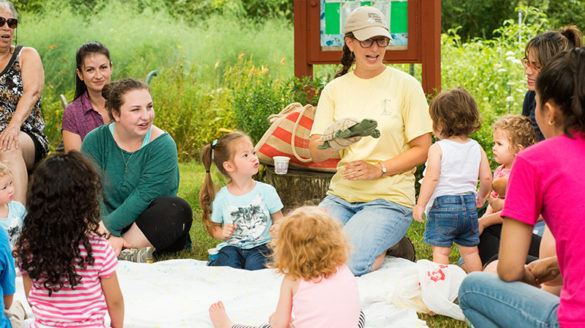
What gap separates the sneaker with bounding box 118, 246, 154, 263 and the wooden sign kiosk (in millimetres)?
2692

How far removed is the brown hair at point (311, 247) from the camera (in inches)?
102

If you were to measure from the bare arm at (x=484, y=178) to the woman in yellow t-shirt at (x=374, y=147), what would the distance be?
345 mm

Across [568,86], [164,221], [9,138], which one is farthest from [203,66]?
[568,86]

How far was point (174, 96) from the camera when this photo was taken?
8.93 m

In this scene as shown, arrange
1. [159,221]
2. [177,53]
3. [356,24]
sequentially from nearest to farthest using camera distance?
[356,24]
[159,221]
[177,53]

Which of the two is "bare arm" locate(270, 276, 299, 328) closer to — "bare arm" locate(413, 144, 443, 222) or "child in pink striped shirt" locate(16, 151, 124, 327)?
"child in pink striped shirt" locate(16, 151, 124, 327)

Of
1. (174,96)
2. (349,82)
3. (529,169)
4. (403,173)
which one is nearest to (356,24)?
(349,82)

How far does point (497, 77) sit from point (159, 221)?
20.1ft

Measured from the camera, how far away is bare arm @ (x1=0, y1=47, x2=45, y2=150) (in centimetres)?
476

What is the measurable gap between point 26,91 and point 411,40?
A: 122 inches

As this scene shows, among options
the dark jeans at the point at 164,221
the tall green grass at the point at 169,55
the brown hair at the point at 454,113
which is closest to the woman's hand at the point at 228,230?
the dark jeans at the point at 164,221

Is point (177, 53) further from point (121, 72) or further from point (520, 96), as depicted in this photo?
point (520, 96)

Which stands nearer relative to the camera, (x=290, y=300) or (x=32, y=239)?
(x=32, y=239)

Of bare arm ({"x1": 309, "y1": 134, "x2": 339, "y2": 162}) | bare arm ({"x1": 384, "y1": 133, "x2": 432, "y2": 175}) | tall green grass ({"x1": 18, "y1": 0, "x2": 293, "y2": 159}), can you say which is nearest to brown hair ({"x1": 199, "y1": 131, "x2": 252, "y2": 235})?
bare arm ({"x1": 309, "y1": 134, "x2": 339, "y2": 162})
